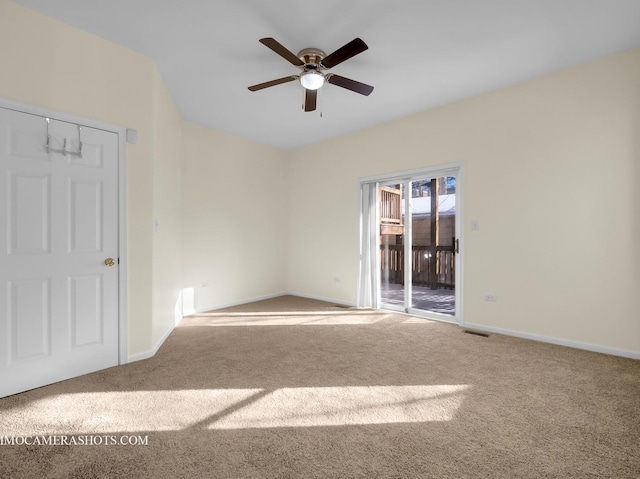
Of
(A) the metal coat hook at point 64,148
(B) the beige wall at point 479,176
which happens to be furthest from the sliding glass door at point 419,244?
(A) the metal coat hook at point 64,148

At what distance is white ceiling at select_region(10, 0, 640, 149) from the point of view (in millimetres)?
2309

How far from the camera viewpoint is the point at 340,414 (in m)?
2.00

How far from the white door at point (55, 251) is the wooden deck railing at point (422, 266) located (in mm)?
3815

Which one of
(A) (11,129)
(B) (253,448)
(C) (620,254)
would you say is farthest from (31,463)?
(C) (620,254)

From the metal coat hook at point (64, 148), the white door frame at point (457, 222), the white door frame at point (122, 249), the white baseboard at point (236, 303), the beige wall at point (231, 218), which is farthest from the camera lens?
the white baseboard at point (236, 303)

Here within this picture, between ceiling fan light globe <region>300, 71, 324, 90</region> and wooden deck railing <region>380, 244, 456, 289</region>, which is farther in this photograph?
wooden deck railing <region>380, 244, 456, 289</region>

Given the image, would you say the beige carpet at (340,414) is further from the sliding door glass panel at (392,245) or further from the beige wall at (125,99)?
the sliding door glass panel at (392,245)

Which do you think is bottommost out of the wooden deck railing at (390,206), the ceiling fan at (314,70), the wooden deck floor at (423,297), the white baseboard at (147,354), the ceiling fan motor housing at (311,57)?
the white baseboard at (147,354)

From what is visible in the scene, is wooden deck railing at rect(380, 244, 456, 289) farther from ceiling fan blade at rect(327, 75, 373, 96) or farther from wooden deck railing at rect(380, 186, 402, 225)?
ceiling fan blade at rect(327, 75, 373, 96)

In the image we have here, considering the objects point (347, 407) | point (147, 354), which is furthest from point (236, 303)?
point (347, 407)

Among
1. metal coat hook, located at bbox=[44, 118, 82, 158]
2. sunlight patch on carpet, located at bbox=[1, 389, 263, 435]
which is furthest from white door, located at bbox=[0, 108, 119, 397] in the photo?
sunlight patch on carpet, located at bbox=[1, 389, 263, 435]

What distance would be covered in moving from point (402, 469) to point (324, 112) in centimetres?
409

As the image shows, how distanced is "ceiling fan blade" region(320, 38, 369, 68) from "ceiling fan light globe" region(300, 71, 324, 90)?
0.17m

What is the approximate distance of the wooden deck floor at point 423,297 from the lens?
4.69 m
